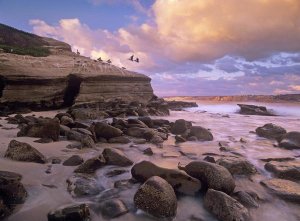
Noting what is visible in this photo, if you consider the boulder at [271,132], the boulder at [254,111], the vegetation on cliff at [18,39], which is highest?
the vegetation on cliff at [18,39]

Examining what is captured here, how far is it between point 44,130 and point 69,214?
4.73m

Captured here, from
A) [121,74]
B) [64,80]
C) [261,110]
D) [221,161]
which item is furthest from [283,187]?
[261,110]

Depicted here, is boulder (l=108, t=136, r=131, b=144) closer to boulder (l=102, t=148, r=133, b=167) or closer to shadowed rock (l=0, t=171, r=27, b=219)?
boulder (l=102, t=148, r=133, b=167)

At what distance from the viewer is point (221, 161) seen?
564 cm

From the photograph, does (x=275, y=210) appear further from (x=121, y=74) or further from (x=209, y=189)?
(x=121, y=74)

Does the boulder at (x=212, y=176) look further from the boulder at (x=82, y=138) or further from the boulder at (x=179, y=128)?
the boulder at (x=179, y=128)

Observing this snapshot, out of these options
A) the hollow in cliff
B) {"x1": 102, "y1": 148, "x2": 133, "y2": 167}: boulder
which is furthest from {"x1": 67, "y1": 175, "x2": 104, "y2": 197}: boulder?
the hollow in cliff

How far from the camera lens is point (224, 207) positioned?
3701mm

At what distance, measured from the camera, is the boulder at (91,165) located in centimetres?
503

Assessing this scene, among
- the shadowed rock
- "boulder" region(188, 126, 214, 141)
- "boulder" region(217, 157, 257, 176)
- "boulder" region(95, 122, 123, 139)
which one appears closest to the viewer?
the shadowed rock

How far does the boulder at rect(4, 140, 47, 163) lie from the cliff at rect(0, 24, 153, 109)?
9.84 meters

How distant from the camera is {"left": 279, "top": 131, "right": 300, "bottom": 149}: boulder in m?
8.34

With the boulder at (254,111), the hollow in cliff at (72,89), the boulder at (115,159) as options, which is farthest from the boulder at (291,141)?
the boulder at (254,111)

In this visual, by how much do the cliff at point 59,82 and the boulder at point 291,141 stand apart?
1138 cm
